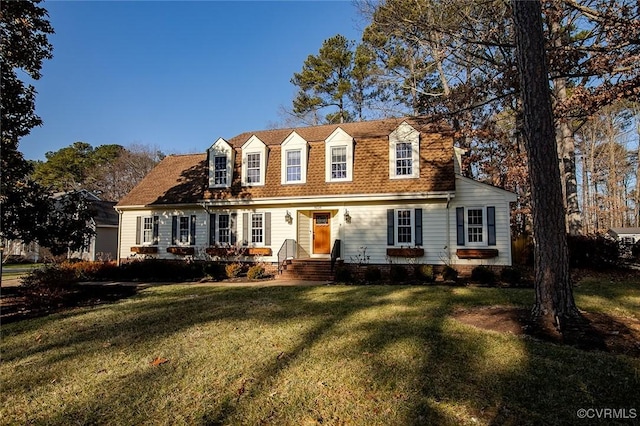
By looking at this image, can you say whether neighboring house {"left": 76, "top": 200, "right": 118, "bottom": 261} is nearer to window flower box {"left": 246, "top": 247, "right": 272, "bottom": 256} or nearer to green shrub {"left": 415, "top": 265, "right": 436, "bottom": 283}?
window flower box {"left": 246, "top": 247, "right": 272, "bottom": 256}

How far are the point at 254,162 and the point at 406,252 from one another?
8.28 meters

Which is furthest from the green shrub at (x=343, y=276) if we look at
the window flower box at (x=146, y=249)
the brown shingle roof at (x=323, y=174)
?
the window flower box at (x=146, y=249)

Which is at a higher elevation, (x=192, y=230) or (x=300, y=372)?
(x=192, y=230)

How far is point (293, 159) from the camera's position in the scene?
16609 mm

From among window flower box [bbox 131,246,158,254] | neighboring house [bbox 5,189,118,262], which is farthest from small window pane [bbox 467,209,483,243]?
neighboring house [bbox 5,189,118,262]

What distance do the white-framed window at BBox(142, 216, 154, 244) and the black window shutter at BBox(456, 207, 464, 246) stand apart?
1491cm

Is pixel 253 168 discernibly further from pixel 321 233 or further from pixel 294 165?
pixel 321 233

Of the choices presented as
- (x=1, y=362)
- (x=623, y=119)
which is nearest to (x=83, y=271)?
(x=1, y=362)

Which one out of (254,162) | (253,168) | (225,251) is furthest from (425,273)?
(254,162)

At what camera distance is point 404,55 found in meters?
21.1

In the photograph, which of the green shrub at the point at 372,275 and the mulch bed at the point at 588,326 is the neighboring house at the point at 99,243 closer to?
the green shrub at the point at 372,275

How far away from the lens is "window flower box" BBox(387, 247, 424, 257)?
14156 mm

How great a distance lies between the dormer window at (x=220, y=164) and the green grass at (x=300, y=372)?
10570 millimetres

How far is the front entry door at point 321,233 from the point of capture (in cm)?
1620
